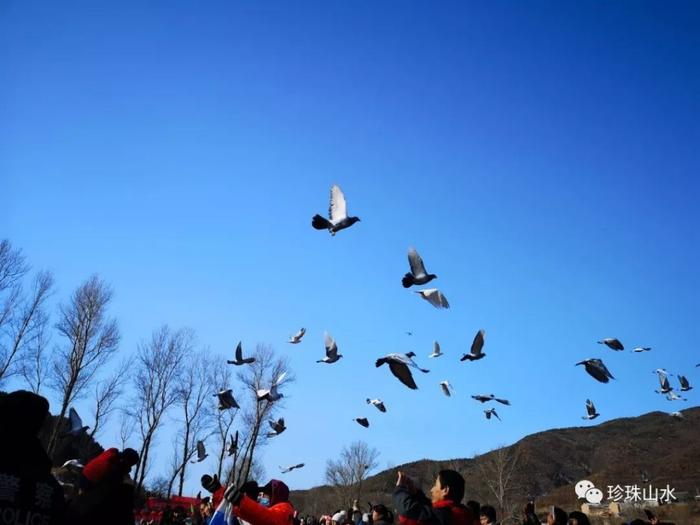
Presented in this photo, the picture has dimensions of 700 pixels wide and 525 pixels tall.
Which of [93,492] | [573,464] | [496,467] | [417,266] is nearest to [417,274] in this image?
[417,266]

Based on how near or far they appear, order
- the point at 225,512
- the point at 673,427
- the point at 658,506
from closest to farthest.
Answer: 1. the point at 225,512
2. the point at 658,506
3. the point at 673,427

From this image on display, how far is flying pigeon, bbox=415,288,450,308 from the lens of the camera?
9.89 metres

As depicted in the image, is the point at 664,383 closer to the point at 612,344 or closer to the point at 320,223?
the point at 612,344

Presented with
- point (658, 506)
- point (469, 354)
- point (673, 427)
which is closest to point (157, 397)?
point (469, 354)

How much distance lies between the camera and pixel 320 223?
912 cm

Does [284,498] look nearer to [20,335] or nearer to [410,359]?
[410,359]

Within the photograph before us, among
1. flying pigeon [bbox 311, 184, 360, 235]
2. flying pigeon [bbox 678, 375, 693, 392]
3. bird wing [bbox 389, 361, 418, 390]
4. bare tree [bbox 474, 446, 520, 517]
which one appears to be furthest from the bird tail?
bare tree [bbox 474, 446, 520, 517]

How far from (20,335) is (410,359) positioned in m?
21.5

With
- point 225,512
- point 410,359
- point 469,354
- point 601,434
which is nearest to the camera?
point 225,512

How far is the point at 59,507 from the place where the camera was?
3193mm

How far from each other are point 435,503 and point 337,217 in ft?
18.9

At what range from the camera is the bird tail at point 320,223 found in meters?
9.04

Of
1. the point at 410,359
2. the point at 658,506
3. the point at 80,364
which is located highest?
the point at 80,364

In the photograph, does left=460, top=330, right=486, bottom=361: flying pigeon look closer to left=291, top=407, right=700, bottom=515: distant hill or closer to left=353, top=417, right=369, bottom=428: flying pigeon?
left=353, top=417, right=369, bottom=428: flying pigeon
